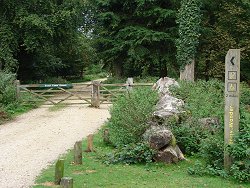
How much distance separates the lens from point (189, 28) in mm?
27188

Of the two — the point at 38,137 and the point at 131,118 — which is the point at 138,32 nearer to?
the point at 38,137

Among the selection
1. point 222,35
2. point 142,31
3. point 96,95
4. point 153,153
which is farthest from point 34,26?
point 153,153

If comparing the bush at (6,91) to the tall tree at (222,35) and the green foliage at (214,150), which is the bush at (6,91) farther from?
the tall tree at (222,35)

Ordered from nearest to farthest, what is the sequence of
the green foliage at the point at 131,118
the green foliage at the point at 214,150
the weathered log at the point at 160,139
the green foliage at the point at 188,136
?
the green foliage at the point at 214,150 < the weathered log at the point at 160,139 < the green foliage at the point at 188,136 < the green foliage at the point at 131,118

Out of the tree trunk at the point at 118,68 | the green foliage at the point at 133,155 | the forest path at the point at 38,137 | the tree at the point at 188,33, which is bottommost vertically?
the forest path at the point at 38,137

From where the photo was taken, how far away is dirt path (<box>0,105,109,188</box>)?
9688mm

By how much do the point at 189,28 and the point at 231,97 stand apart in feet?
61.6

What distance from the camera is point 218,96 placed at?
15.0 metres

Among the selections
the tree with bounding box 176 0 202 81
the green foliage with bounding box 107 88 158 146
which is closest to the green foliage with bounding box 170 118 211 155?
the green foliage with bounding box 107 88 158 146

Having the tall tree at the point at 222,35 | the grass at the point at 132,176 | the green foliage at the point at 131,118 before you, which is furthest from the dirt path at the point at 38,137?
the tall tree at the point at 222,35

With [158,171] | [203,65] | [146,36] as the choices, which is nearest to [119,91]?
[146,36]

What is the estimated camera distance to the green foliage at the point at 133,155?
10.1 metres

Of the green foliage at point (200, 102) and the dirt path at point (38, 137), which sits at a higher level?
the green foliage at point (200, 102)

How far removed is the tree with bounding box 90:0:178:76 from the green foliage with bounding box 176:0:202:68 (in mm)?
2233
